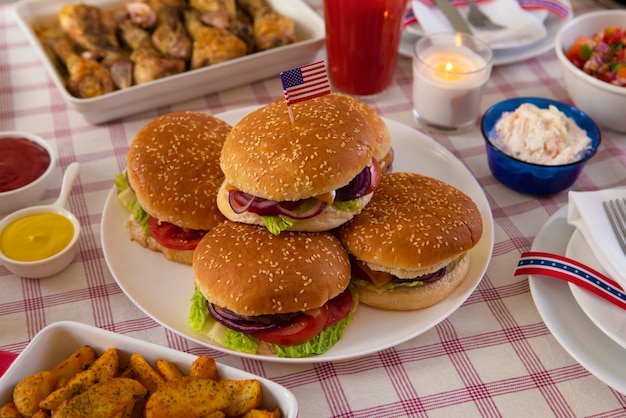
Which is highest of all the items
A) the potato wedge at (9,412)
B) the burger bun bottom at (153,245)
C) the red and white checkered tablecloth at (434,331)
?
the potato wedge at (9,412)

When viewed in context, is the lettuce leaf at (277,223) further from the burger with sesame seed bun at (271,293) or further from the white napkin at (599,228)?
the white napkin at (599,228)

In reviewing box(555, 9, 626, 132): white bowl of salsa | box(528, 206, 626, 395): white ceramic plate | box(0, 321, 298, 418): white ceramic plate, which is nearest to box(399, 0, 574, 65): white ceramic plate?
box(555, 9, 626, 132): white bowl of salsa

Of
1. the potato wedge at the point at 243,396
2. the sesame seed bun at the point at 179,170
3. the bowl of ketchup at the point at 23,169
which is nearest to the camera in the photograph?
the potato wedge at the point at 243,396

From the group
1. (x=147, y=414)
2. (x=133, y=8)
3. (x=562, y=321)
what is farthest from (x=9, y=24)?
(x=562, y=321)

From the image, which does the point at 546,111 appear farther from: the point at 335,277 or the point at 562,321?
the point at 335,277

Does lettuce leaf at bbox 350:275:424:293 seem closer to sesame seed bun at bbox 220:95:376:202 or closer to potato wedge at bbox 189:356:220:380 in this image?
sesame seed bun at bbox 220:95:376:202

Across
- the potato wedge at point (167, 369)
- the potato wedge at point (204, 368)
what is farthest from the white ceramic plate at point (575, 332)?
the potato wedge at point (167, 369)
